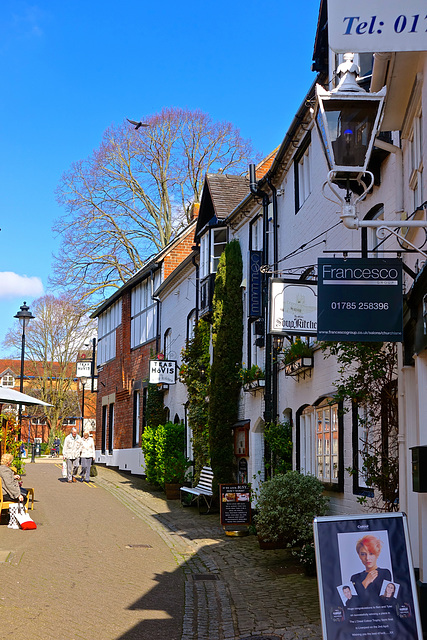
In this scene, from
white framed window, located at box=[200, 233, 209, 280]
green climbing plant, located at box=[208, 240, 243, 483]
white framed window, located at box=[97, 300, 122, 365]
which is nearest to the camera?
green climbing plant, located at box=[208, 240, 243, 483]

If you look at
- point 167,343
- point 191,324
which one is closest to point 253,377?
point 191,324

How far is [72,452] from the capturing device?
2367 centimetres

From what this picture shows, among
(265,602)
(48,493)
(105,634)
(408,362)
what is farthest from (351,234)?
(48,493)

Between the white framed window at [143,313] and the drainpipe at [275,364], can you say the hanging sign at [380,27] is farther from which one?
the white framed window at [143,313]

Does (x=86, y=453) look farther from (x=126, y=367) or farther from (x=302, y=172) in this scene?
(x=302, y=172)

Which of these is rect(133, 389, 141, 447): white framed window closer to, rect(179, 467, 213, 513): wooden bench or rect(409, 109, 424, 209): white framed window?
rect(179, 467, 213, 513): wooden bench

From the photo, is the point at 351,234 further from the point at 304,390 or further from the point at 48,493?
the point at 48,493

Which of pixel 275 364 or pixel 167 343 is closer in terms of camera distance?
pixel 275 364

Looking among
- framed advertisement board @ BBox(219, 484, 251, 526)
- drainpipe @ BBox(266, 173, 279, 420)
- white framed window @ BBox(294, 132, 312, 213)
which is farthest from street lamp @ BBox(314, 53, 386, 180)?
drainpipe @ BBox(266, 173, 279, 420)

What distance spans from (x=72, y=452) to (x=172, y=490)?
431 cm

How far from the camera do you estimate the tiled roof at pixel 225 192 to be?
2083cm

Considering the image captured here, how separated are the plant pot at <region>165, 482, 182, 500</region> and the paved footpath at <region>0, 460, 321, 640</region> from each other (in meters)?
3.95

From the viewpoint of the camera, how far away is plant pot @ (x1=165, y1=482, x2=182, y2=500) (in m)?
20.8

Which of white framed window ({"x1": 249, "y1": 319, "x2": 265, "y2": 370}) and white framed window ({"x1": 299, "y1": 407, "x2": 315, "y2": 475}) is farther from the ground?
white framed window ({"x1": 249, "y1": 319, "x2": 265, "y2": 370})
